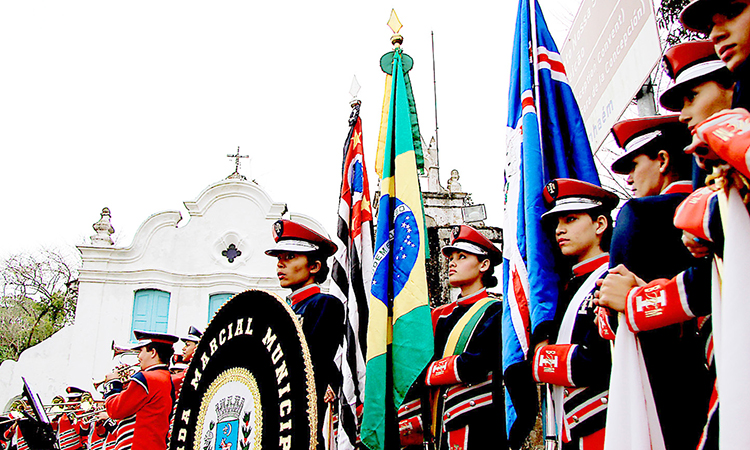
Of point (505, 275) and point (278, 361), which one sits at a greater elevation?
point (505, 275)

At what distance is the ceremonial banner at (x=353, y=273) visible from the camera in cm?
368

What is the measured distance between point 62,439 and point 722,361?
1070 cm

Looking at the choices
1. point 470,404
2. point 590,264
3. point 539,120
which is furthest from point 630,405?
point 539,120

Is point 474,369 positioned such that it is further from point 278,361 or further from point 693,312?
point 693,312

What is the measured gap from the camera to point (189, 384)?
4.00 m

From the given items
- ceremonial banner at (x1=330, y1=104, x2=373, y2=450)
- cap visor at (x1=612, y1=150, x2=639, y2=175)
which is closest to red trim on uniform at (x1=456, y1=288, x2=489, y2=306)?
ceremonial banner at (x1=330, y1=104, x2=373, y2=450)

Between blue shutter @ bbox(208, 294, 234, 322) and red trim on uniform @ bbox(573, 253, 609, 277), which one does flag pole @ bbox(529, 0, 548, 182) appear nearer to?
red trim on uniform @ bbox(573, 253, 609, 277)

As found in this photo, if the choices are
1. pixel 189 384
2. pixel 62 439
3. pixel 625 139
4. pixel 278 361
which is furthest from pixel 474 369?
pixel 62 439

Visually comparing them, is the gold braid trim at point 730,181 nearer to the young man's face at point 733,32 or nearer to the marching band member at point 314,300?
the young man's face at point 733,32

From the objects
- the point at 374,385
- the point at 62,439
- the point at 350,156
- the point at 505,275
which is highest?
the point at 350,156

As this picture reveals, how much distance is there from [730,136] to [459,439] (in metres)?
2.51

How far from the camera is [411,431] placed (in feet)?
13.0

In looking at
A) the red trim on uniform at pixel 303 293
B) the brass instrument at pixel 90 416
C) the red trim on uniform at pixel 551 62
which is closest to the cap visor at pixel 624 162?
the red trim on uniform at pixel 551 62

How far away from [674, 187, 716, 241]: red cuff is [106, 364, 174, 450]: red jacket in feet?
16.5
